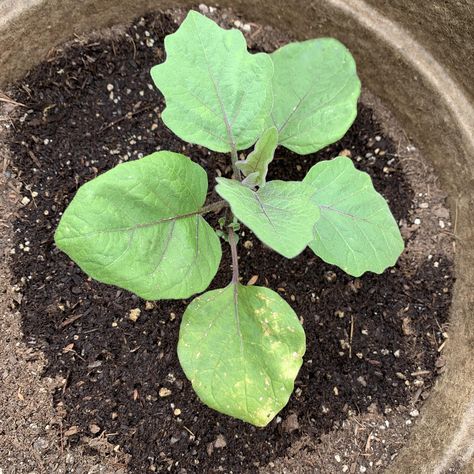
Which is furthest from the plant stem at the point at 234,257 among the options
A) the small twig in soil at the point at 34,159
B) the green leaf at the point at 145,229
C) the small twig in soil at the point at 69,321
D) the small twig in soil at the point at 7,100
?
the small twig in soil at the point at 7,100

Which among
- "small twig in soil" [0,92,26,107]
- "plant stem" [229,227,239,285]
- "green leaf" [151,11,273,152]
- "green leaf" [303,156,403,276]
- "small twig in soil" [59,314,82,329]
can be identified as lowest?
"small twig in soil" [59,314,82,329]

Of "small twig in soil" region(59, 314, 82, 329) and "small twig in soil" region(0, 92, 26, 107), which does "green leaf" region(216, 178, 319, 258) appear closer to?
"small twig in soil" region(59, 314, 82, 329)

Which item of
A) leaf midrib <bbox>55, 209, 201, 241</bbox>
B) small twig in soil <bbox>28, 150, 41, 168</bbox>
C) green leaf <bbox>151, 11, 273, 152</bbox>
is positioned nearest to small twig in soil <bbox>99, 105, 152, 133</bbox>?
small twig in soil <bbox>28, 150, 41, 168</bbox>

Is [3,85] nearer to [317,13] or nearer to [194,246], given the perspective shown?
[194,246]

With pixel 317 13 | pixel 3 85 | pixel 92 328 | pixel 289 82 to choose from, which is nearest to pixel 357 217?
pixel 289 82

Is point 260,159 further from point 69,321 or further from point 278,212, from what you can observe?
point 69,321

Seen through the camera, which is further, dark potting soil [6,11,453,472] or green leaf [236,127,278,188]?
dark potting soil [6,11,453,472]

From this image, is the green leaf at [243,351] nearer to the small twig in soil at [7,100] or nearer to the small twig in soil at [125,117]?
the small twig in soil at [125,117]
